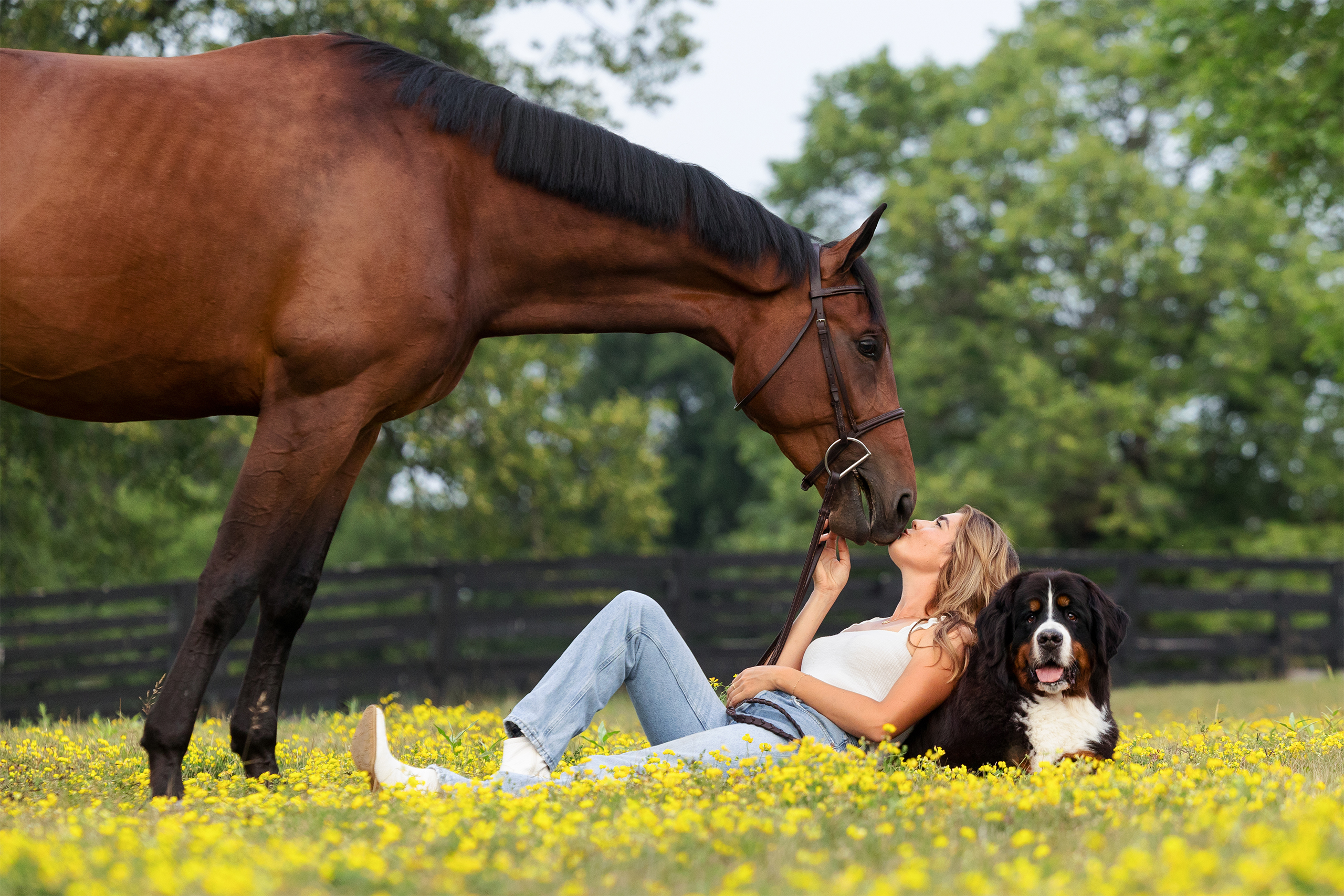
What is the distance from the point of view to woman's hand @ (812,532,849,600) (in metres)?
4.33

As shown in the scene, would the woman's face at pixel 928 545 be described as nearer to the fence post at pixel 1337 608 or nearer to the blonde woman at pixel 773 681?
the blonde woman at pixel 773 681

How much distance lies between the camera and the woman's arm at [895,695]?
12.7 feet

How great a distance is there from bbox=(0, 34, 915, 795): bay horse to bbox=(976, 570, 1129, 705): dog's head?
0.65 metres

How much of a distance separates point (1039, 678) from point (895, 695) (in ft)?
1.72

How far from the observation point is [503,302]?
424 cm

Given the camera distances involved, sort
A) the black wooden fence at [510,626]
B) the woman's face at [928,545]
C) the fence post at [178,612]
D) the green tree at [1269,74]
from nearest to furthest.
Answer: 1. the woman's face at [928,545]
2. the fence post at [178,612]
3. the black wooden fence at [510,626]
4. the green tree at [1269,74]

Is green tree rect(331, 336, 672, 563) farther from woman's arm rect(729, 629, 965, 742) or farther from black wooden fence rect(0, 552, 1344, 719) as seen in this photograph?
woman's arm rect(729, 629, 965, 742)

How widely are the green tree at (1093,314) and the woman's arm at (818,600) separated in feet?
47.6

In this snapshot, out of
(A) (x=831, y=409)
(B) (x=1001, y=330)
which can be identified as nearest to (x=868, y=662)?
(A) (x=831, y=409)

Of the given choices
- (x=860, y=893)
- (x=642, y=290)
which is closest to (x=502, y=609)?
(x=642, y=290)

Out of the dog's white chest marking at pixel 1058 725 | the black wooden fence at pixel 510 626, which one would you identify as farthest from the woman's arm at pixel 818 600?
the black wooden fence at pixel 510 626

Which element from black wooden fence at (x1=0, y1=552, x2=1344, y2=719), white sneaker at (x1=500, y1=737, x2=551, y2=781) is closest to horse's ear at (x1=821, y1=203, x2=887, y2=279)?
white sneaker at (x1=500, y1=737, x2=551, y2=781)

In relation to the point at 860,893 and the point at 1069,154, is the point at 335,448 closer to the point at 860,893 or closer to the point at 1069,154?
the point at 860,893

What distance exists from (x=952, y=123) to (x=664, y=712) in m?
19.9
